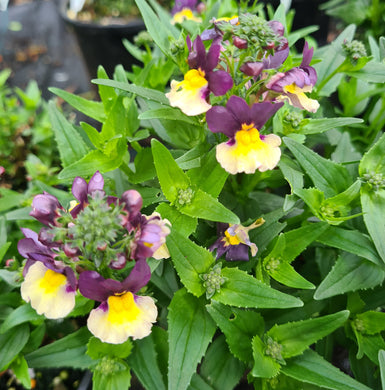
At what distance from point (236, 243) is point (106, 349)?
0.33m

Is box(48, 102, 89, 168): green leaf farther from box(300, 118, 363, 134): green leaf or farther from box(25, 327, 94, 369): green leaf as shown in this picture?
box(300, 118, 363, 134): green leaf

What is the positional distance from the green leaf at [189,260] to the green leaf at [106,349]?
0.18 meters

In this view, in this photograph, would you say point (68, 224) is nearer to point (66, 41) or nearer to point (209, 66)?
point (209, 66)

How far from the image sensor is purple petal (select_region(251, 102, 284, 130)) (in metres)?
0.73

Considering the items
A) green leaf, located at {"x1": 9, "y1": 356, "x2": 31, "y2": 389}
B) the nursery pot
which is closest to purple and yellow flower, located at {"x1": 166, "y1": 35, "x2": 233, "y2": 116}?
green leaf, located at {"x1": 9, "y1": 356, "x2": 31, "y2": 389}

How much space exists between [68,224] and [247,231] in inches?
14.4

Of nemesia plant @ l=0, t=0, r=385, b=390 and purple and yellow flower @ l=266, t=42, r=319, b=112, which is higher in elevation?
purple and yellow flower @ l=266, t=42, r=319, b=112

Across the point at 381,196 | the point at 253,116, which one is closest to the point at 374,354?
the point at 381,196

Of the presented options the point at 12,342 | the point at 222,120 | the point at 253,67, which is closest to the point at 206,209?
the point at 222,120

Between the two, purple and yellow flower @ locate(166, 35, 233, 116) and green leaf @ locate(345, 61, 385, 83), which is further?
green leaf @ locate(345, 61, 385, 83)

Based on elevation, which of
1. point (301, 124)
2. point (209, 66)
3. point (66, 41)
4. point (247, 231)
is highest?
point (209, 66)

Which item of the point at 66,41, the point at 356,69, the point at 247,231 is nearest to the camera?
the point at 247,231

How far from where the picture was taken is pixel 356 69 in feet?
3.31

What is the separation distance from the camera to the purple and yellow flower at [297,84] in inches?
30.0
